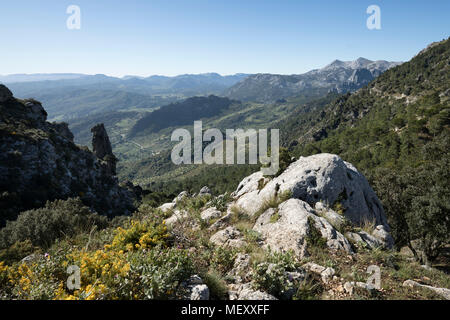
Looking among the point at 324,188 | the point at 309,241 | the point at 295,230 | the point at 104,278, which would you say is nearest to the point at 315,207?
the point at 324,188

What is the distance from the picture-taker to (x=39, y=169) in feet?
169

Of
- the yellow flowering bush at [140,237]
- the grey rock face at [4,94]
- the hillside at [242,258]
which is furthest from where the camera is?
the grey rock face at [4,94]

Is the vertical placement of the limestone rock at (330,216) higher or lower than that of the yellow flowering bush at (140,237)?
lower

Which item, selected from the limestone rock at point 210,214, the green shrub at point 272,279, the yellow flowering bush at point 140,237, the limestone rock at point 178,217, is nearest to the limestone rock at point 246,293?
the green shrub at point 272,279

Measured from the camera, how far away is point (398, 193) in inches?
1048

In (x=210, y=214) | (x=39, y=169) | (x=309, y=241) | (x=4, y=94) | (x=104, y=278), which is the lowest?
(x=39, y=169)

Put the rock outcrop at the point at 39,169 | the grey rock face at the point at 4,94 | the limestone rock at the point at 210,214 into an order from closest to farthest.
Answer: the limestone rock at the point at 210,214 → the rock outcrop at the point at 39,169 → the grey rock face at the point at 4,94

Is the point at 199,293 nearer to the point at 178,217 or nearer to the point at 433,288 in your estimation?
the point at 433,288

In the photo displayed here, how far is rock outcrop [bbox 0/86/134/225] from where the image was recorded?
45047 millimetres

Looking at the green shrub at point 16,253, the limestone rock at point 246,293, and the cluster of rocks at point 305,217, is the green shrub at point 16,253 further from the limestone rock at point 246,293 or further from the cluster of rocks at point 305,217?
the limestone rock at point 246,293

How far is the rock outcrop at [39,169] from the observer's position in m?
45.0

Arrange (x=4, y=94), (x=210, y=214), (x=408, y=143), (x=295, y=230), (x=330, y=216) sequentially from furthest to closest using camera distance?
(x=408, y=143) < (x=4, y=94) < (x=210, y=214) < (x=330, y=216) < (x=295, y=230)
